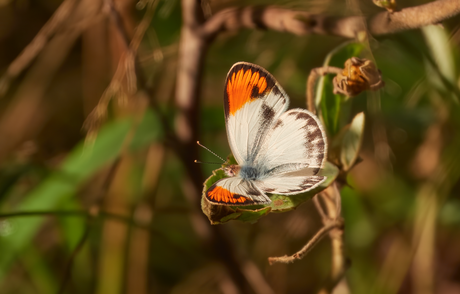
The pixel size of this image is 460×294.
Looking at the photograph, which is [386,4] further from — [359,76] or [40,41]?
[40,41]

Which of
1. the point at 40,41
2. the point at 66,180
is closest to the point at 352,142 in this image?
the point at 40,41

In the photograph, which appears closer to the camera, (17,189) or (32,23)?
(17,189)

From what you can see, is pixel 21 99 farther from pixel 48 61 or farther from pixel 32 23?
pixel 32 23

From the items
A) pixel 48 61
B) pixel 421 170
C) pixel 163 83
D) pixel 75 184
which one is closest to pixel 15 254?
pixel 75 184

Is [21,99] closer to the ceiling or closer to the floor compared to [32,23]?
closer to the floor

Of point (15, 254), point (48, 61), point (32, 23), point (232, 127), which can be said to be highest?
point (32, 23)
